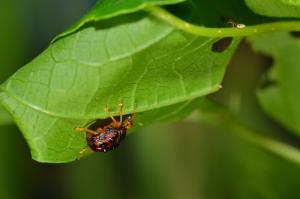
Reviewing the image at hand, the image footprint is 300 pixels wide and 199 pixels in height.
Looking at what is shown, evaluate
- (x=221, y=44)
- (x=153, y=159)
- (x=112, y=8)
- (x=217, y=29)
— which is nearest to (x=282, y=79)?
(x=221, y=44)

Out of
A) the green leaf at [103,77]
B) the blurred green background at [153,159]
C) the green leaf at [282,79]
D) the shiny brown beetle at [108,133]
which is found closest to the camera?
the green leaf at [103,77]

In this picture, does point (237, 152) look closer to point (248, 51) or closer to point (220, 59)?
point (248, 51)

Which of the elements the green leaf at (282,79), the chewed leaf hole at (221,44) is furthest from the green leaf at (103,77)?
the green leaf at (282,79)

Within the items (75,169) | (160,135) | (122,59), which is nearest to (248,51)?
(160,135)

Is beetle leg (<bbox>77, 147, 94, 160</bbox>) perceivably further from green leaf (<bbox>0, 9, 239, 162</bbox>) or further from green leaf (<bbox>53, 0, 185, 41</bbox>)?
green leaf (<bbox>53, 0, 185, 41</bbox>)

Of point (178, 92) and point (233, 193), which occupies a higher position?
point (178, 92)

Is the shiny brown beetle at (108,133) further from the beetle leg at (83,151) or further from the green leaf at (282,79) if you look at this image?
the green leaf at (282,79)

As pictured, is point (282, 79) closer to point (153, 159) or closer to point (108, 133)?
point (108, 133)
